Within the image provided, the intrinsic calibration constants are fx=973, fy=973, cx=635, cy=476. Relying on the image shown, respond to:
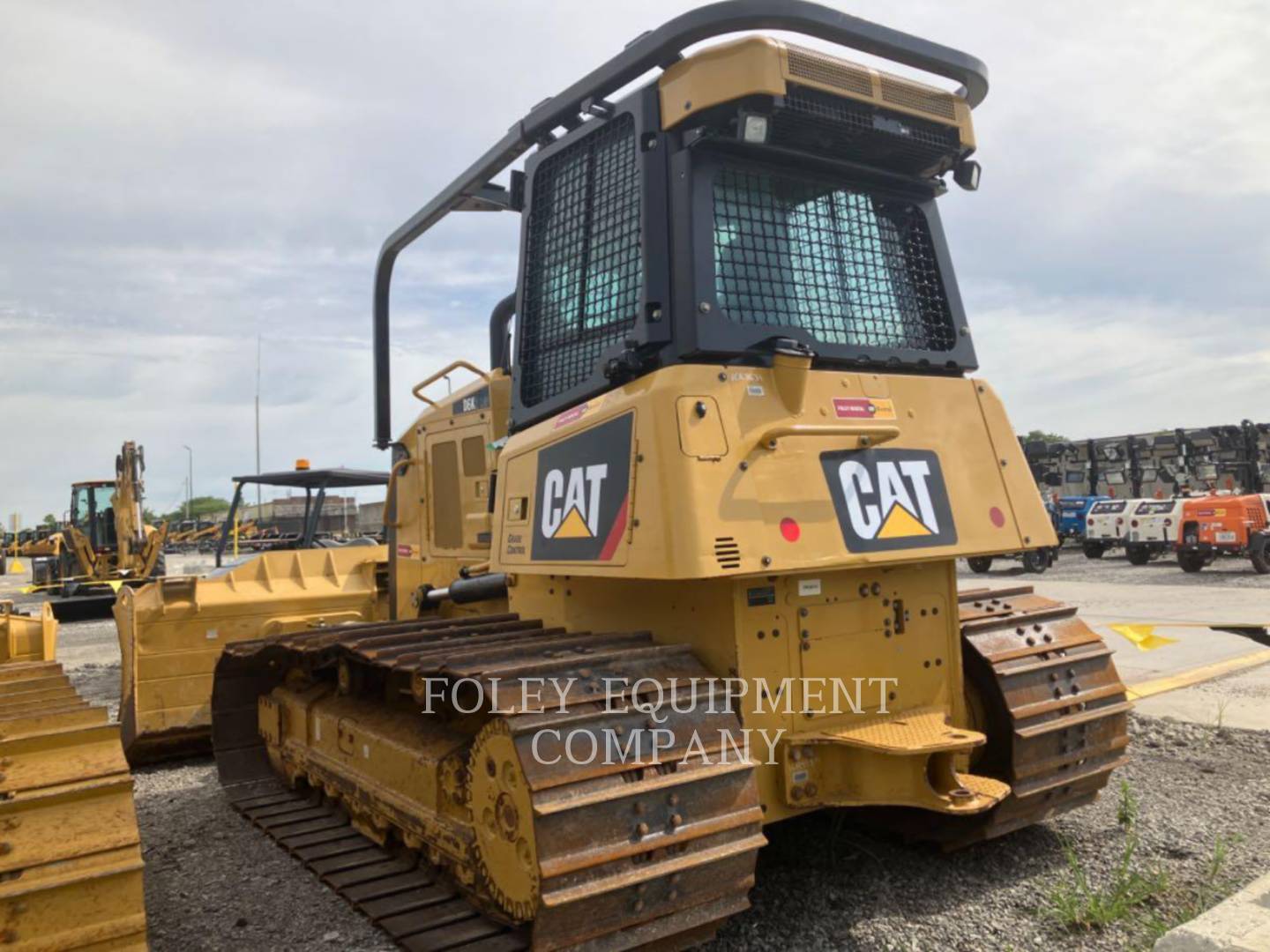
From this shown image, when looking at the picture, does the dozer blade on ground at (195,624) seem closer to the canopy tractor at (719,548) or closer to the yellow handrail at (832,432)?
the canopy tractor at (719,548)

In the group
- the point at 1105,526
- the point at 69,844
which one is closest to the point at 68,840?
the point at 69,844

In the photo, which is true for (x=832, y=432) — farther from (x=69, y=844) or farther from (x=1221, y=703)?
(x=1221, y=703)

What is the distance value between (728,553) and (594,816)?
0.93 meters

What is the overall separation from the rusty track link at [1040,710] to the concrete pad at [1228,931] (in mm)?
1190

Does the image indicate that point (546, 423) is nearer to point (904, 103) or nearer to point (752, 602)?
point (752, 602)

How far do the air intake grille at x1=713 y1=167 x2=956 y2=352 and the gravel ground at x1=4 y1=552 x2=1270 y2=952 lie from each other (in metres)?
2.12

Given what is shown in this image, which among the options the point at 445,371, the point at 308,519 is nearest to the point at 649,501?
the point at 445,371

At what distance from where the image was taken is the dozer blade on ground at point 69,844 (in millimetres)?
2459

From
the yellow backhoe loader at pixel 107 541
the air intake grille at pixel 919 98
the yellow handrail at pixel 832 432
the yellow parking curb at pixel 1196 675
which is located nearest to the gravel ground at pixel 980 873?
the yellow handrail at pixel 832 432

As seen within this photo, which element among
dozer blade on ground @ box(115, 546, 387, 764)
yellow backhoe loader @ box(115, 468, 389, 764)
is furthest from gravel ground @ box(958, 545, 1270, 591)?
dozer blade on ground @ box(115, 546, 387, 764)

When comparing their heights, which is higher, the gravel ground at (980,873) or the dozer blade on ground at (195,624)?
the dozer blade on ground at (195,624)

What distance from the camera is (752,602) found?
3.44m

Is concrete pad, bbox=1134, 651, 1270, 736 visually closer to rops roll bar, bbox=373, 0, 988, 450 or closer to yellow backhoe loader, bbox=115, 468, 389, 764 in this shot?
rops roll bar, bbox=373, 0, 988, 450

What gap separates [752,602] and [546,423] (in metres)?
1.22
